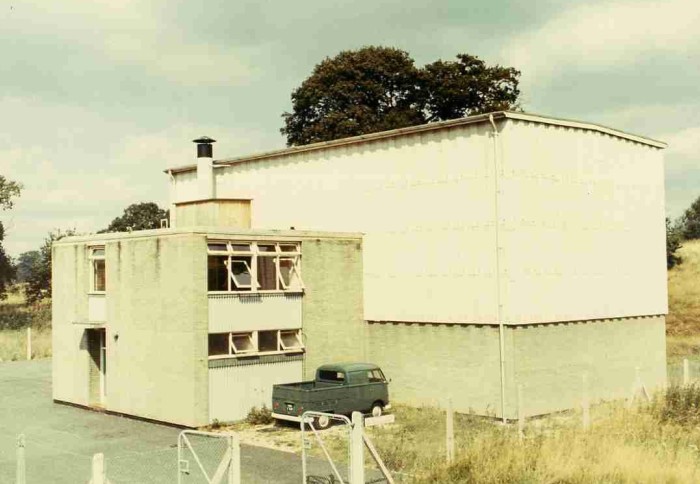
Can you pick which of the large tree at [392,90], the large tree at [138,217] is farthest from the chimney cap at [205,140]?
the large tree at [138,217]

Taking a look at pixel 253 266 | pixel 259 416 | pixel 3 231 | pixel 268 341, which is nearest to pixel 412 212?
pixel 253 266

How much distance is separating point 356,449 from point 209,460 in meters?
5.92

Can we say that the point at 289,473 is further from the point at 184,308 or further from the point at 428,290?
the point at 428,290

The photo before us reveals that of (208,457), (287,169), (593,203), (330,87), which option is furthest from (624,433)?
(330,87)

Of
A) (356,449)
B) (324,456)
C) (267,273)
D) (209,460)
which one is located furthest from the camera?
(267,273)

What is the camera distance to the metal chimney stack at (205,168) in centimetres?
3359

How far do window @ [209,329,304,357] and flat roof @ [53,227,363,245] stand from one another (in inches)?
119

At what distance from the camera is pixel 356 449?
538 inches

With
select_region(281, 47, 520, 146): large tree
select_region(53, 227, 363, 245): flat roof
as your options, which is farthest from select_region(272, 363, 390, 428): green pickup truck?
select_region(281, 47, 520, 146): large tree

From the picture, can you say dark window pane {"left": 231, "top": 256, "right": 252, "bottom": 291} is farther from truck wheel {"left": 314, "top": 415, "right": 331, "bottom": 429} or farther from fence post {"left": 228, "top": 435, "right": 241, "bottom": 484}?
fence post {"left": 228, "top": 435, "right": 241, "bottom": 484}

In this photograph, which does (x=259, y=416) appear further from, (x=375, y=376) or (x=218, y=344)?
(x=375, y=376)

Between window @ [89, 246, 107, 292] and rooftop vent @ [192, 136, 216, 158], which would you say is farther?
rooftop vent @ [192, 136, 216, 158]

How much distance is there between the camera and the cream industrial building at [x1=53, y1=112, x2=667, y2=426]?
24.0 meters

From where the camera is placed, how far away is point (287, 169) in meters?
31.2
